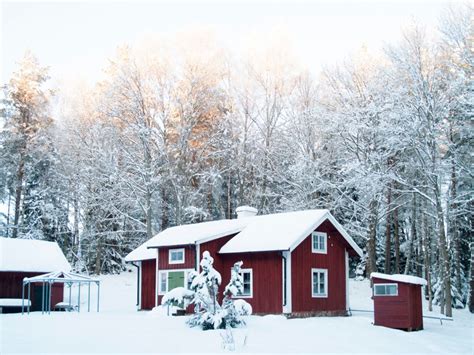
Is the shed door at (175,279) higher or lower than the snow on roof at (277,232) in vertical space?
lower

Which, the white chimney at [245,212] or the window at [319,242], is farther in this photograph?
the white chimney at [245,212]

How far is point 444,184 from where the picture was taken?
29.2m

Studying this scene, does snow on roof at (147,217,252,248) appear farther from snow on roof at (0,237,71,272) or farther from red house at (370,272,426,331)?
red house at (370,272,426,331)

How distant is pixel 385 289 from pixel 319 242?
4.15m

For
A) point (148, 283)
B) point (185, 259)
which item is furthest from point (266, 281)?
point (148, 283)

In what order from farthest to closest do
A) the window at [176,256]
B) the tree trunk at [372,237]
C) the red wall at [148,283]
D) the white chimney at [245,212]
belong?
the tree trunk at [372,237]
the white chimney at [245,212]
the red wall at [148,283]
the window at [176,256]

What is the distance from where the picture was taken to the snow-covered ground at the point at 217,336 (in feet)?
49.7

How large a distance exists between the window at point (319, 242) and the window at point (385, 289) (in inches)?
139

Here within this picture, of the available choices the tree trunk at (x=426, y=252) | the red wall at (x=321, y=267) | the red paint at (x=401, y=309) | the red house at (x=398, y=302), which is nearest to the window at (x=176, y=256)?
the red wall at (x=321, y=267)

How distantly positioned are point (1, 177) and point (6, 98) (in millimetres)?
5146

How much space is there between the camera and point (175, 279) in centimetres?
2617

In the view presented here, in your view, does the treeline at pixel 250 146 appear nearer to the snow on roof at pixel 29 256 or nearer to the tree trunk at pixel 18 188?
the tree trunk at pixel 18 188

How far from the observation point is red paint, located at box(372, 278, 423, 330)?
21.2 metres

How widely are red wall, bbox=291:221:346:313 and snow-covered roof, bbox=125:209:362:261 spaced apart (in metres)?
0.53
